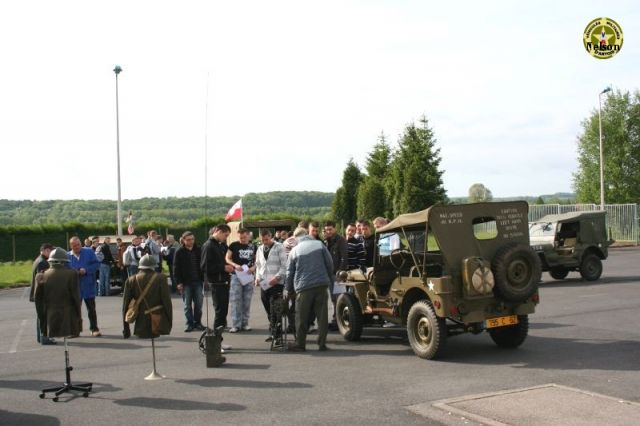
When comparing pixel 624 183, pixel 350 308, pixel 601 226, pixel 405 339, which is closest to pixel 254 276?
pixel 350 308

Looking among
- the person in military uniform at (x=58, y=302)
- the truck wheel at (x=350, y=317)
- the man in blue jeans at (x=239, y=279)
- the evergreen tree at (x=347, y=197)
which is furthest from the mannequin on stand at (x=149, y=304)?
the evergreen tree at (x=347, y=197)

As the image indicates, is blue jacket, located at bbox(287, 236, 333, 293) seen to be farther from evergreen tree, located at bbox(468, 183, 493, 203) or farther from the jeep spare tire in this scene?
evergreen tree, located at bbox(468, 183, 493, 203)

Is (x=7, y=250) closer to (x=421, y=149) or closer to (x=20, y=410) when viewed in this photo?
(x=421, y=149)

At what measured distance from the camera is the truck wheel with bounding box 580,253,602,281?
19672 mm

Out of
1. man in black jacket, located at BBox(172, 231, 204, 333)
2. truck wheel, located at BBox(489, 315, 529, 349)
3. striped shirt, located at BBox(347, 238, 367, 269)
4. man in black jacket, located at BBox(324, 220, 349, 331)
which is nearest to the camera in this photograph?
truck wheel, located at BBox(489, 315, 529, 349)

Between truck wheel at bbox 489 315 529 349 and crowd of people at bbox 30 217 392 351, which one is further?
crowd of people at bbox 30 217 392 351

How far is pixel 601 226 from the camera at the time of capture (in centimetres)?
2047

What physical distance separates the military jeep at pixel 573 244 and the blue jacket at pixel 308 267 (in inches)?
421

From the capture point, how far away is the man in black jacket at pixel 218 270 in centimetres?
1164

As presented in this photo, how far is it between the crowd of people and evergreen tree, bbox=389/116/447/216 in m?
31.8

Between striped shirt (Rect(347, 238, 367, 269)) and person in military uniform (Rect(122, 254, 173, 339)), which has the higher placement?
striped shirt (Rect(347, 238, 367, 269))

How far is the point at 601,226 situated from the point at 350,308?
12.3 metres

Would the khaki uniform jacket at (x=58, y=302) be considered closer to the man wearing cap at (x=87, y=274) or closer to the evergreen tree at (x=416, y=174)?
the man wearing cap at (x=87, y=274)

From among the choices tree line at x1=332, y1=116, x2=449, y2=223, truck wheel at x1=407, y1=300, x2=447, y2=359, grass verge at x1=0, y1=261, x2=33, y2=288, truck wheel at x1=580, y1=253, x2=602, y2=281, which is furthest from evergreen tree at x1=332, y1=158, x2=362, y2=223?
truck wheel at x1=407, y1=300, x2=447, y2=359
